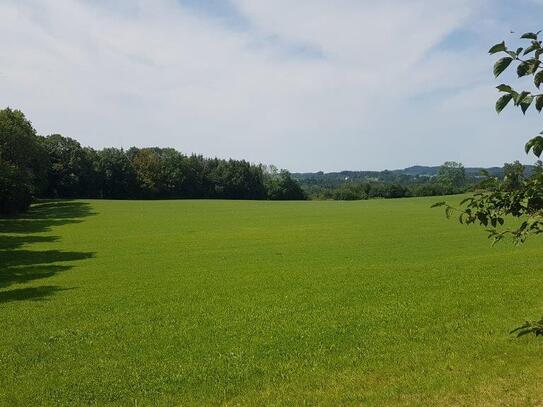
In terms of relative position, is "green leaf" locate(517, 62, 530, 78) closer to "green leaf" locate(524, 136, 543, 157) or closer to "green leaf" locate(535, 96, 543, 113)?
"green leaf" locate(535, 96, 543, 113)

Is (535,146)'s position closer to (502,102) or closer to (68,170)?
(502,102)

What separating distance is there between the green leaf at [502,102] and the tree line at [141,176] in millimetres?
82789

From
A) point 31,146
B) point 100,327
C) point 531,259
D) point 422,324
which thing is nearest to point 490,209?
point 422,324

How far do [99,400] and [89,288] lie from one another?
11.7 meters

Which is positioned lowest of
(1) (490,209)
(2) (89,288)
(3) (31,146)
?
(2) (89,288)

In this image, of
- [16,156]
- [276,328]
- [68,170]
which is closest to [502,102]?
[276,328]

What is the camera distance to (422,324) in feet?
39.3

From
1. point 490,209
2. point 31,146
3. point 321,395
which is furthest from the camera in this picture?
point 31,146

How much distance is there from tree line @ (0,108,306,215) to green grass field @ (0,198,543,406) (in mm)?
64627

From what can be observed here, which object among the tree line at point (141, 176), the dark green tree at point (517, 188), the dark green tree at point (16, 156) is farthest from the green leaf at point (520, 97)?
the tree line at point (141, 176)

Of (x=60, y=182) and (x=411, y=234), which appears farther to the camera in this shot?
(x=60, y=182)

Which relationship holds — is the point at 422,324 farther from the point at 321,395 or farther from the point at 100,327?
the point at 100,327

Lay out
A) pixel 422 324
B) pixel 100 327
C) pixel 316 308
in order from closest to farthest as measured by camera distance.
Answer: pixel 422 324, pixel 100 327, pixel 316 308

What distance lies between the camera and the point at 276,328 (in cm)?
1220
